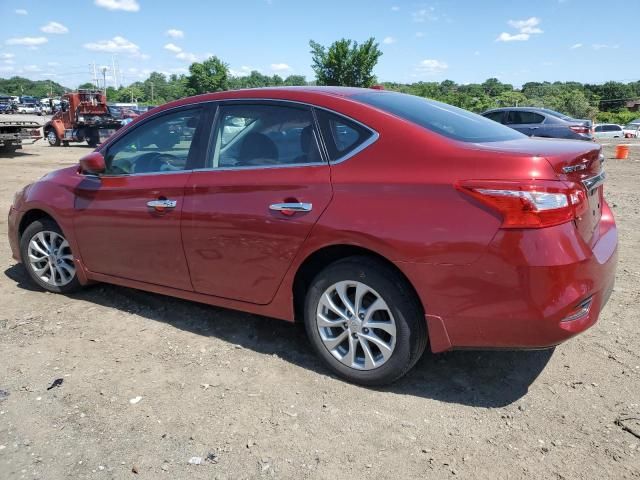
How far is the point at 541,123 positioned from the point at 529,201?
15.3 metres

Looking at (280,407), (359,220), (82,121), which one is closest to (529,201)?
(359,220)

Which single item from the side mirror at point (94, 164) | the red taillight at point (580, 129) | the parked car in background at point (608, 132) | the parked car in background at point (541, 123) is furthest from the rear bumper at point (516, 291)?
the parked car in background at point (608, 132)

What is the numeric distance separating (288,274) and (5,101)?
7826cm

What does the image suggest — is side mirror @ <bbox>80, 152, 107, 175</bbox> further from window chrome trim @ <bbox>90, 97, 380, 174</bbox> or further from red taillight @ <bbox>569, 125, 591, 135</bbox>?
red taillight @ <bbox>569, 125, 591, 135</bbox>

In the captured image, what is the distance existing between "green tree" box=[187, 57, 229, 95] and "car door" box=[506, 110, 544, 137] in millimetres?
58712

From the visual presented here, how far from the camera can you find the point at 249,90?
365cm

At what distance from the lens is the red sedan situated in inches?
101

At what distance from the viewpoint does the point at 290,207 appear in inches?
123

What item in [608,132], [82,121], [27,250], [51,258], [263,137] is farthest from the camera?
[608,132]

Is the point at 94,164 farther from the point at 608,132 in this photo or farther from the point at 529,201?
the point at 608,132

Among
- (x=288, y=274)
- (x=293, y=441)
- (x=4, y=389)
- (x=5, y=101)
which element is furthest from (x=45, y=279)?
(x=5, y=101)

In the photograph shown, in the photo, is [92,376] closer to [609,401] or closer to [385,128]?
[385,128]

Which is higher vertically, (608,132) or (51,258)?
(51,258)

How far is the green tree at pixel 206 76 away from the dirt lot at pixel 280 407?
230 feet
